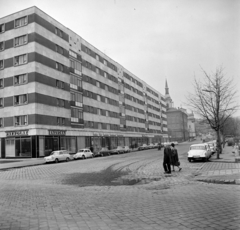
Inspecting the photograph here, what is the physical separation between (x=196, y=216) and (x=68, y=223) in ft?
9.27

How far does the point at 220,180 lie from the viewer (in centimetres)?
1083

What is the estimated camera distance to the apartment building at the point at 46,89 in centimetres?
3531

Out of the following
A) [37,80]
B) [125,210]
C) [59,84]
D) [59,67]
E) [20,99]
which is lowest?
[125,210]

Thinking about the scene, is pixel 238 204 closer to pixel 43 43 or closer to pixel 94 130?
pixel 43 43

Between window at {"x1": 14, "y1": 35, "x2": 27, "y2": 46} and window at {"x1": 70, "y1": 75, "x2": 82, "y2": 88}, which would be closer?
window at {"x1": 14, "y1": 35, "x2": 27, "y2": 46}

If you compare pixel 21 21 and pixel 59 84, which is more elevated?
pixel 21 21

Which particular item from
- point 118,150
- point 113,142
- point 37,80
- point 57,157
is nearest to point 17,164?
point 57,157

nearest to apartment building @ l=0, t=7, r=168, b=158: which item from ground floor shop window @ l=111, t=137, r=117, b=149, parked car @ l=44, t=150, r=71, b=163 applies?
ground floor shop window @ l=111, t=137, r=117, b=149

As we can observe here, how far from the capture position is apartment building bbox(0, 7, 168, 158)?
116 feet

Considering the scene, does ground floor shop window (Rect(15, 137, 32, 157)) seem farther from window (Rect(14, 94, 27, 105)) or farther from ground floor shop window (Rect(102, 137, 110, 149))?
ground floor shop window (Rect(102, 137, 110, 149))

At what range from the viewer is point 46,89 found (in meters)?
37.0

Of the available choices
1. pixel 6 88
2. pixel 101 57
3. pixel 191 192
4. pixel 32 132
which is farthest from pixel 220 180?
pixel 101 57

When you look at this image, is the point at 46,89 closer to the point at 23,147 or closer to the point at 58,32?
the point at 23,147

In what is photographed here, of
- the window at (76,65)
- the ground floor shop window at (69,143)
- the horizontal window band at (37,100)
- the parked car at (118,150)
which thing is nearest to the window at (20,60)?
the horizontal window band at (37,100)
